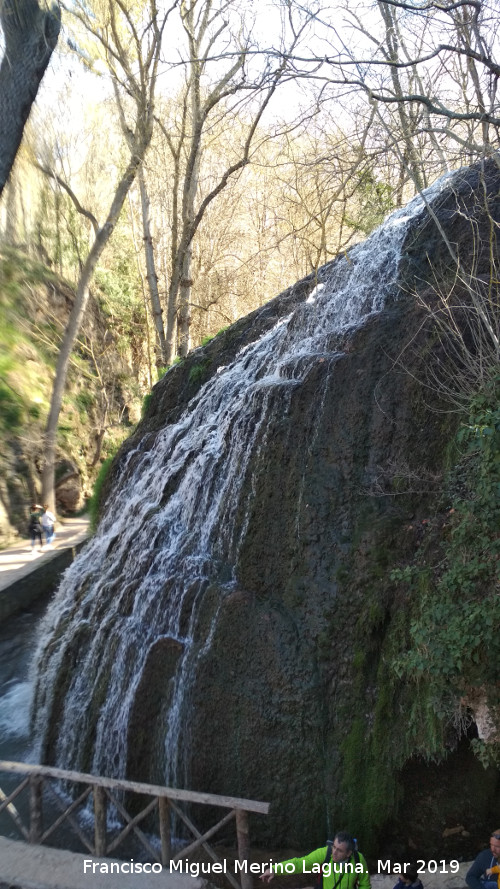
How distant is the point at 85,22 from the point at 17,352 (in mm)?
7992

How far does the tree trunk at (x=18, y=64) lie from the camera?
7.16 meters

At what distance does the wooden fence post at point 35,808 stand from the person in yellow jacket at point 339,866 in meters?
2.01

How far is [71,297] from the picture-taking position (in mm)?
19984

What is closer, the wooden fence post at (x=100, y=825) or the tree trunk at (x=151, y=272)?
the wooden fence post at (x=100, y=825)

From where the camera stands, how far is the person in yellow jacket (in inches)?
144

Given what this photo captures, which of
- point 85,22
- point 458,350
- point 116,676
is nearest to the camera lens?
point 458,350

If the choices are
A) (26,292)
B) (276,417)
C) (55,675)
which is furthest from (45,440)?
(276,417)

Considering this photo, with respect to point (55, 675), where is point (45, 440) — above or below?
above

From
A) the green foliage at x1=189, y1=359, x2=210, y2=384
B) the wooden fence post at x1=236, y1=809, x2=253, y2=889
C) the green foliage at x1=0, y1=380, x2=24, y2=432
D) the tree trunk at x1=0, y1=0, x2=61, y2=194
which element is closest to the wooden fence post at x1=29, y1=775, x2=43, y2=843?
the wooden fence post at x1=236, y1=809, x2=253, y2=889

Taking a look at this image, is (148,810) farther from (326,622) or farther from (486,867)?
(486,867)

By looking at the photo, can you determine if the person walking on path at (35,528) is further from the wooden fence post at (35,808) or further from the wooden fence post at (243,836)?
the wooden fence post at (243,836)

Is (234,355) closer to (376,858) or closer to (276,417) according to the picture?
(276,417)

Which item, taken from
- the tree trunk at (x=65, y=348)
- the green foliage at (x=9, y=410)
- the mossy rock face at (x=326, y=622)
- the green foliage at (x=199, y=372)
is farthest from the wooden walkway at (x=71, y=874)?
the green foliage at (x=9, y=410)

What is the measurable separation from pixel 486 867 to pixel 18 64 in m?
8.96
